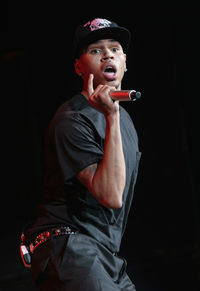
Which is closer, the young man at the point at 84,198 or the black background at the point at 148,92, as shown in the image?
the young man at the point at 84,198

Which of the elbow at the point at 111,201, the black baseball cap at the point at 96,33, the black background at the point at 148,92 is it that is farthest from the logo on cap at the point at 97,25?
the black background at the point at 148,92

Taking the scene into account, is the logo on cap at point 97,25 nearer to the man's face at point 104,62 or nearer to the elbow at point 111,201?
the man's face at point 104,62

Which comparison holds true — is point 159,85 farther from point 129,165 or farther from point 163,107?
point 129,165

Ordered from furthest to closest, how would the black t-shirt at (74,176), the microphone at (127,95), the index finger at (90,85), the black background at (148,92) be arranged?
the black background at (148,92)
the index finger at (90,85)
the black t-shirt at (74,176)
the microphone at (127,95)

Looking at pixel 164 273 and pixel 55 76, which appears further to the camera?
pixel 55 76

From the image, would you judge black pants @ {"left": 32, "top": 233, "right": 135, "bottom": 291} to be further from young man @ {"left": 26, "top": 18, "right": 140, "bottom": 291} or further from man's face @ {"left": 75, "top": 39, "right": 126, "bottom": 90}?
man's face @ {"left": 75, "top": 39, "right": 126, "bottom": 90}

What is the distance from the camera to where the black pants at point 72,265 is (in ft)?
5.23

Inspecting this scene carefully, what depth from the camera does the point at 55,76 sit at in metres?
4.01

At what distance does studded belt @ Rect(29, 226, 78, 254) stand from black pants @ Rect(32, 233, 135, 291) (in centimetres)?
1

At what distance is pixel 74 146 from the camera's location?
1.62m

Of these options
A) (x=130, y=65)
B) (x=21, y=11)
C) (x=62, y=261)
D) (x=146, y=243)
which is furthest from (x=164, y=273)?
(x=21, y=11)

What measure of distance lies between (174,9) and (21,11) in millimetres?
1226

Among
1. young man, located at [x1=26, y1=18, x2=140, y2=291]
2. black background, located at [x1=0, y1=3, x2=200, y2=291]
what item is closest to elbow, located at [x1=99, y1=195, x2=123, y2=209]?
young man, located at [x1=26, y1=18, x2=140, y2=291]

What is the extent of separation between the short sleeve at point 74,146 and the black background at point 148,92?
2.26 m
